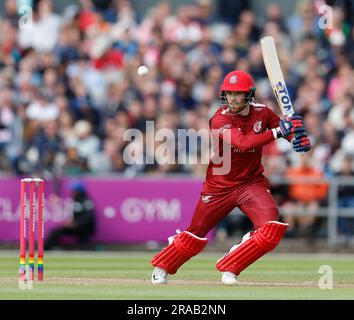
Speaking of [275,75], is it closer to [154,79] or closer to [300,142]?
[300,142]

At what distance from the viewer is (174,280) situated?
44.7 feet

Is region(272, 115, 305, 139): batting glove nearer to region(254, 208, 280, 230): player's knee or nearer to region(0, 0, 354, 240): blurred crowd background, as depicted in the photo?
region(254, 208, 280, 230): player's knee

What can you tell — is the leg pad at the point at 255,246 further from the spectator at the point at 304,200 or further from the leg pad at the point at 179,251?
the spectator at the point at 304,200

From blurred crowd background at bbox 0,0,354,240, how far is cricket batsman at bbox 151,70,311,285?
781cm

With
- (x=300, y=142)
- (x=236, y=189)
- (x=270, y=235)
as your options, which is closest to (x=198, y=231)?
(x=236, y=189)

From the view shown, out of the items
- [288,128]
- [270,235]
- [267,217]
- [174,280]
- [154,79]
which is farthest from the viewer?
[154,79]

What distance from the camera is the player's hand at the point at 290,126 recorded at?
12.6 m

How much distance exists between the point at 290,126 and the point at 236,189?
976 mm

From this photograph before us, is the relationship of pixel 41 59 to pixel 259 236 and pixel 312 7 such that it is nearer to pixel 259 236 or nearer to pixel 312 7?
pixel 312 7

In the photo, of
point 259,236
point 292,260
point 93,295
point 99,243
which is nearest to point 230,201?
point 259,236

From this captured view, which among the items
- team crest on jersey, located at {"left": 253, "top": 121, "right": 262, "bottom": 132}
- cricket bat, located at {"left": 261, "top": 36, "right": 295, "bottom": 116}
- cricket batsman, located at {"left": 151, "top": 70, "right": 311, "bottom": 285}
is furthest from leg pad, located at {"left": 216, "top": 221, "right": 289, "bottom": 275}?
cricket bat, located at {"left": 261, "top": 36, "right": 295, "bottom": 116}

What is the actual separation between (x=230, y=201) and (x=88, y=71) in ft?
32.5

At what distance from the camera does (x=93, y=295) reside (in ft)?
38.1

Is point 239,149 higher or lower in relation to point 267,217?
higher
